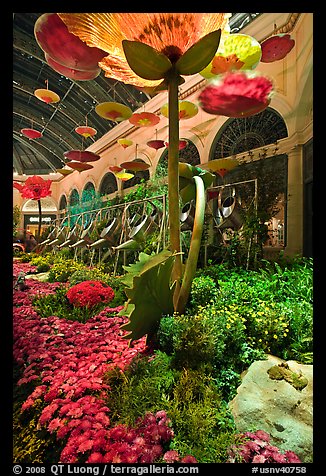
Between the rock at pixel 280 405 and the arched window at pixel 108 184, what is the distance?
4.67 ft

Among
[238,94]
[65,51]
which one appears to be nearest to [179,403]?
[238,94]

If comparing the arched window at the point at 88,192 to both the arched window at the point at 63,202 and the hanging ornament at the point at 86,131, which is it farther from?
the hanging ornament at the point at 86,131

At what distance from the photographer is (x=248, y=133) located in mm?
Result: 2426

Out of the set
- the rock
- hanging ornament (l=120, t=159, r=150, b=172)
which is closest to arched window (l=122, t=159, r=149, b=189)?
hanging ornament (l=120, t=159, r=150, b=172)

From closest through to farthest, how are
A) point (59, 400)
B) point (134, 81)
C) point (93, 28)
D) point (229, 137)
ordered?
point (59, 400), point (93, 28), point (134, 81), point (229, 137)

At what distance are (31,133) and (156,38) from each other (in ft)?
2.69

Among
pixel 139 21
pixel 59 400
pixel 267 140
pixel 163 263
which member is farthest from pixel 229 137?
pixel 59 400

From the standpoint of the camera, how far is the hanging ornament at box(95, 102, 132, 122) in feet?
5.15

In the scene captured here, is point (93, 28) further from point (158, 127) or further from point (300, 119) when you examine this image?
point (300, 119)

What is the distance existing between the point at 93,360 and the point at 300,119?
66.9 inches

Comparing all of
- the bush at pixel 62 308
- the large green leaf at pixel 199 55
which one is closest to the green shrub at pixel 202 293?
the bush at pixel 62 308

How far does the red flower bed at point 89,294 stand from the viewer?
1.76 meters

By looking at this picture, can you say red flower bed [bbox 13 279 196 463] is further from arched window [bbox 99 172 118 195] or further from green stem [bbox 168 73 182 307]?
arched window [bbox 99 172 118 195]

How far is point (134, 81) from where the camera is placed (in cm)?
159
